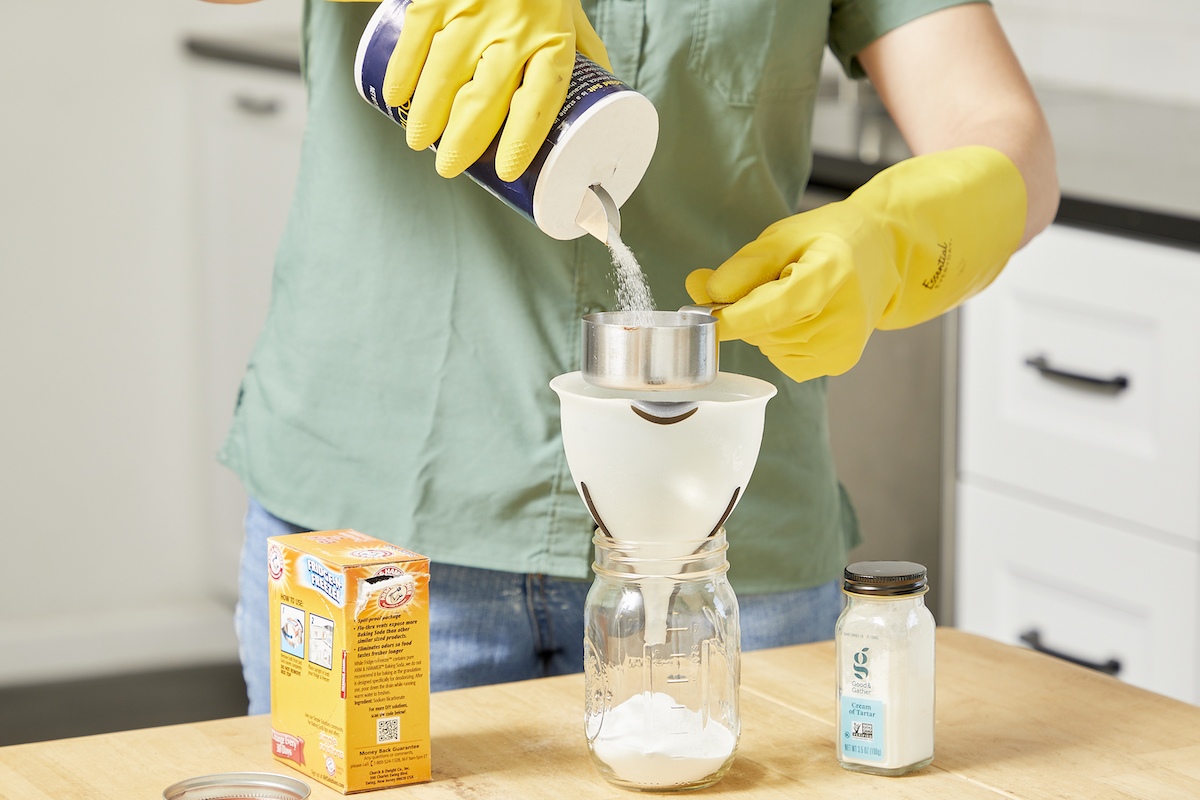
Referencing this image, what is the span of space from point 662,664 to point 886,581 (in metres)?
0.13

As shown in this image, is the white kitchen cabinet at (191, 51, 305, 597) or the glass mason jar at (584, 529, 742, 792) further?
the white kitchen cabinet at (191, 51, 305, 597)

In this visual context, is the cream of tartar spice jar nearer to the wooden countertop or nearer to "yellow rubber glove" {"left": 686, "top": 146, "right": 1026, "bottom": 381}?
the wooden countertop

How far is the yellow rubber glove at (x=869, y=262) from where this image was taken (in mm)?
790

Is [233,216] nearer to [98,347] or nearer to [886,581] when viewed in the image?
[98,347]

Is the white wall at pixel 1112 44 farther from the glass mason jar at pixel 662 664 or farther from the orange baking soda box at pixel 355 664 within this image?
the orange baking soda box at pixel 355 664

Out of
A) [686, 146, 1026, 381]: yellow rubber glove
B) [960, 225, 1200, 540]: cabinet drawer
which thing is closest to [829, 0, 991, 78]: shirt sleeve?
[686, 146, 1026, 381]: yellow rubber glove

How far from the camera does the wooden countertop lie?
70 centimetres

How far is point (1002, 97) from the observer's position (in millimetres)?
985

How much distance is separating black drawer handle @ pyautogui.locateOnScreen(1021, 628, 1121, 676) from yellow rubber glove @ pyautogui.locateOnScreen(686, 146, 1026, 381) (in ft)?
2.87

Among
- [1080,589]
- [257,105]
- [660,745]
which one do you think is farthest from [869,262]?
[257,105]

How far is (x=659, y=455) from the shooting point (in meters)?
0.70

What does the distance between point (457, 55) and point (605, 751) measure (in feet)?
1.24

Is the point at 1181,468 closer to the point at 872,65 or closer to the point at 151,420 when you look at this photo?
the point at 872,65

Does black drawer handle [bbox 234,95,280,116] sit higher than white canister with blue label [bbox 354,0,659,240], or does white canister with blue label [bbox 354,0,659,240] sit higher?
black drawer handle [bbox 234,95,280,116]
